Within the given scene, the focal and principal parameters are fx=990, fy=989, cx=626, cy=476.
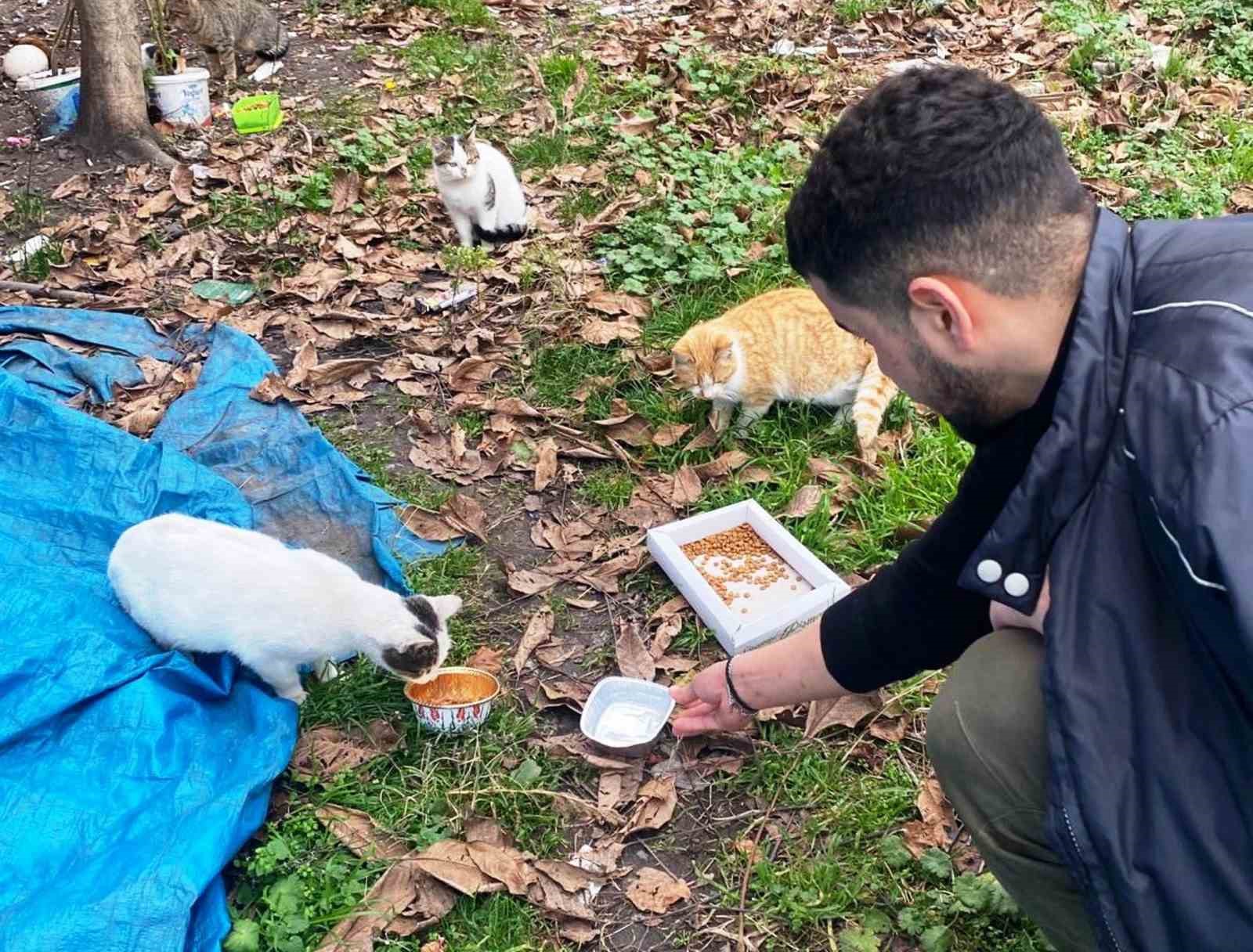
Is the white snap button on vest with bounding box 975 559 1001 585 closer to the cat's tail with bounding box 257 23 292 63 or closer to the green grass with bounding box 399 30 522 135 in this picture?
the green grass with bounding box 399 30 522 135

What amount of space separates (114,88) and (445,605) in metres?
4.57

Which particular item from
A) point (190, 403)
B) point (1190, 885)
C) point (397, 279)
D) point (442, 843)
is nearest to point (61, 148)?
point (397, 279)

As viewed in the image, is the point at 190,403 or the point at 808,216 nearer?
the point at 808,216

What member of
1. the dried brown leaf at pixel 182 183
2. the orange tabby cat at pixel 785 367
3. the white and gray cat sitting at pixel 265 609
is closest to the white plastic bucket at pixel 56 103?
the dried brown leaf at pixel 182 183

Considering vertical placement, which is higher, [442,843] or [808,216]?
[808,216]

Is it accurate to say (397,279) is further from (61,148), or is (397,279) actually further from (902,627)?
(902,627)

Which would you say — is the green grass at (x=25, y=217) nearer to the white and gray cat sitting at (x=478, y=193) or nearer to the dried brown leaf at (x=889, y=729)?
the white and gray cat sitting at (x=478, y=193)

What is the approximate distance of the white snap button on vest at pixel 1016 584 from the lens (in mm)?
1653

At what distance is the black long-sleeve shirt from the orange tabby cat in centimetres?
162

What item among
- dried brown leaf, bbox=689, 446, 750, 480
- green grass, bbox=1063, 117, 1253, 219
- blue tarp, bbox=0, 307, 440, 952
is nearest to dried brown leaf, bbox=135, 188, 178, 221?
blue tarp, bbox=0, 307, 440, 952

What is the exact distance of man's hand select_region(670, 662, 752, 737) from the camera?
254cm

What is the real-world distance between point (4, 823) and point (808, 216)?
7.69 ft

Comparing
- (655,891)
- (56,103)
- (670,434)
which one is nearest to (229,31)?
(56,103)

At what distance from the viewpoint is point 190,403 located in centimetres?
388
